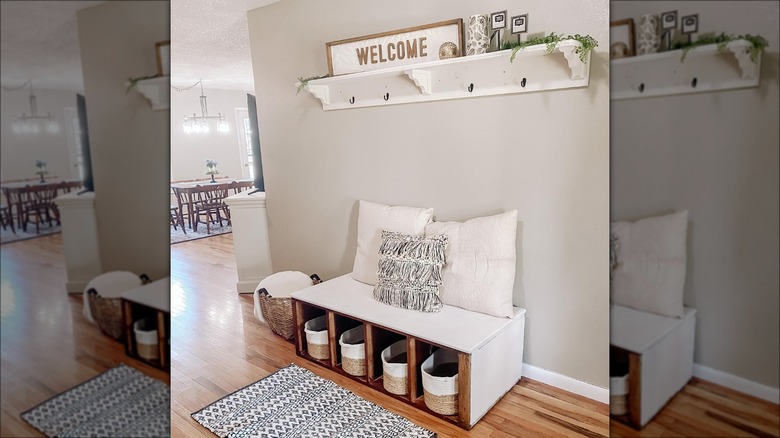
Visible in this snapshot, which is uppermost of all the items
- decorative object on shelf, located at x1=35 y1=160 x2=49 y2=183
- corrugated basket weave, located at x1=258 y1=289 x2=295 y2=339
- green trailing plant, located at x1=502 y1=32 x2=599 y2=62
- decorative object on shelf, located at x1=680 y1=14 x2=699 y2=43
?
green trailing plant, located at x1=502 y1=32 x2=599 y2=62

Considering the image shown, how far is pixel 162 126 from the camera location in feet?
0.85

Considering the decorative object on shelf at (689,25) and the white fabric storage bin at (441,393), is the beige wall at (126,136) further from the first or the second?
the white fabric storage bin at (441,393)

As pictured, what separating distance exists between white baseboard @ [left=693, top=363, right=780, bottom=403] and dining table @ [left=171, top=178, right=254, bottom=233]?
0.81 m

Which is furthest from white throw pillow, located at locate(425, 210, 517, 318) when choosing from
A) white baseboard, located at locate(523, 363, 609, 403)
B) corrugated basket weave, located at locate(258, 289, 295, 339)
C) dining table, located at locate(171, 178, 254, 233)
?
dining table, located at locate(171, 178, 254, 233)

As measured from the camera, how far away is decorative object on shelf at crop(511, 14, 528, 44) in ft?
2.19

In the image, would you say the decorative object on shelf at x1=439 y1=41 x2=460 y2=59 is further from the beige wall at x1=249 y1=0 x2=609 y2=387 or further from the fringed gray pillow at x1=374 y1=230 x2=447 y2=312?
the fringed gray pillow at x1=374 y1=230 x2=447 y2=312

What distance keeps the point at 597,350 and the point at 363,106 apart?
612 millimetres

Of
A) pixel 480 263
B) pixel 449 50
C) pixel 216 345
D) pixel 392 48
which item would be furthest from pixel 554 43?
pixel 216 345

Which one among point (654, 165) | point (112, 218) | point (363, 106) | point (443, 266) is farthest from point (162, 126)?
point (443, 266)

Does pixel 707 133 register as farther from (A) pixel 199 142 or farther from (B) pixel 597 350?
(A) pixel 199 142

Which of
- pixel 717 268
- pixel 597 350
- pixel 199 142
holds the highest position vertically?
pixel 199 142

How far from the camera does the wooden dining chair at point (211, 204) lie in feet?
3.10

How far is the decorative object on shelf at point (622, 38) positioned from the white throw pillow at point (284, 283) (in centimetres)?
85

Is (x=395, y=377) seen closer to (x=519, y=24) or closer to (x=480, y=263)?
(x=480, y=263)
